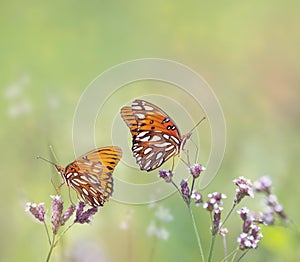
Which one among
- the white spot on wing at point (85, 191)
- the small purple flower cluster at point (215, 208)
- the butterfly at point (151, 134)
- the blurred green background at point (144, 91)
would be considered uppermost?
the blurred green background at point (144, 91)

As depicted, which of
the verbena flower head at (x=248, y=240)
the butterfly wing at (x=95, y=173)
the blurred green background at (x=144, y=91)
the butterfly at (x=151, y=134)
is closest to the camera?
the verbena flower head at (x=248, y=240)

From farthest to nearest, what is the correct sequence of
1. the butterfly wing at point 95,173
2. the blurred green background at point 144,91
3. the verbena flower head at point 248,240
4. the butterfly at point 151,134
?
1. the blurred green background at point 144,91
2. the butterfly at point 151,134
3. the butterfly wing at point 95,173
4. the verbena flower head at point 248,240

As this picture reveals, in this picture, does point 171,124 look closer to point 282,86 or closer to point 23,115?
point 23,115

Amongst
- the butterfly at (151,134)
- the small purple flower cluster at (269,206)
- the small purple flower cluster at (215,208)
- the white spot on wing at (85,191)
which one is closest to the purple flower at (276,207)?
the small purple flower cluster at (269,206)

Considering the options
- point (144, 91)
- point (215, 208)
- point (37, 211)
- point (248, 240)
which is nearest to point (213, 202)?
point (215, 208)

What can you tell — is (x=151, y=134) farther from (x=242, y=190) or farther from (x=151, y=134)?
(x=242, y=190)

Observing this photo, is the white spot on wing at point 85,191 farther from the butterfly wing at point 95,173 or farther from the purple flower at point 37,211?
the purple flower at point 37,211
